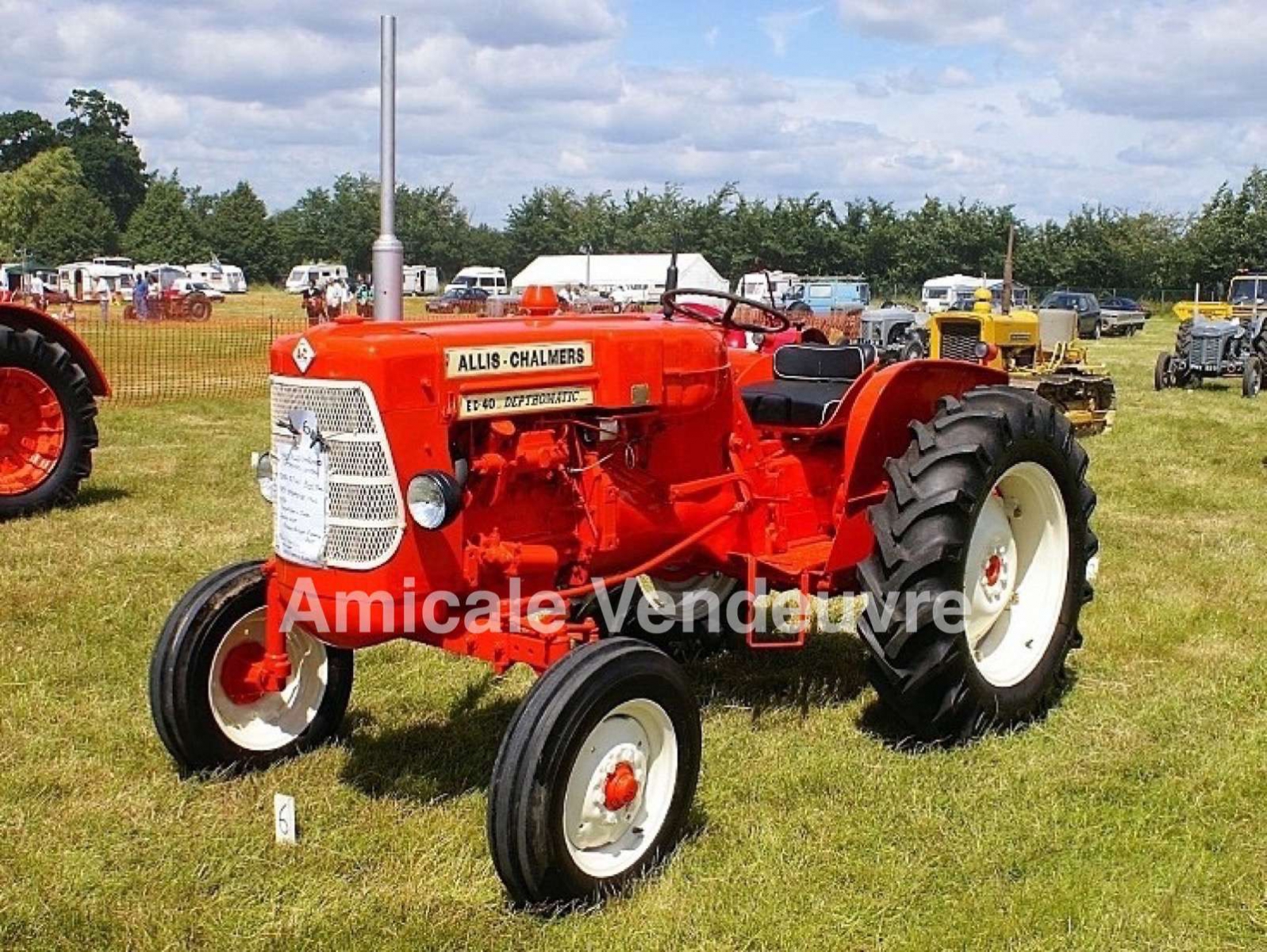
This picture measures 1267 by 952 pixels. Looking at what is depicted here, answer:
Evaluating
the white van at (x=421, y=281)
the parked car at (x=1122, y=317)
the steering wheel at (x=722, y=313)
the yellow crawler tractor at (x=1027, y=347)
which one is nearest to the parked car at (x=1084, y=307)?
the parked car at (x=1122, y=317)

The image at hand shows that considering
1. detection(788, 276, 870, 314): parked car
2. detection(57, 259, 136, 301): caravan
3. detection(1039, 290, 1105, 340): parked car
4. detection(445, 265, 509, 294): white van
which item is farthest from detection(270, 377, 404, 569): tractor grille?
detection(445, 265, 509, 294): white van

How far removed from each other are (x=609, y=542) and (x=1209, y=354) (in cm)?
1568

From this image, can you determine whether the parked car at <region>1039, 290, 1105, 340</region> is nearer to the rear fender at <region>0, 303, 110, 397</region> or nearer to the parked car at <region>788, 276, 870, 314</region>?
the parked car at <region>788, 276, 870, 314</region>

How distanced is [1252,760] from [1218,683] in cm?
82

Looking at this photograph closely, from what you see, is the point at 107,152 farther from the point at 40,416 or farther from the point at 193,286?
the point at 40,416

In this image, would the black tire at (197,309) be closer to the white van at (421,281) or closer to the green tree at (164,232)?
the white van at (421,281)

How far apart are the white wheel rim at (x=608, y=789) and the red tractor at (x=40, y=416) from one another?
585 cm

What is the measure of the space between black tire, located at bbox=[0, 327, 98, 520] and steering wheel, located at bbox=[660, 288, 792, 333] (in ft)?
15.9

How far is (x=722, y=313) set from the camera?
4934 millimetres

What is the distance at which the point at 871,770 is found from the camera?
13.6 ft

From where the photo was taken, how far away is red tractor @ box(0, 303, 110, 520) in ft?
26.1

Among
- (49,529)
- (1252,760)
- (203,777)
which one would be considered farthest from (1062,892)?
(49,529)

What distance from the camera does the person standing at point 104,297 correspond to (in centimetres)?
3242

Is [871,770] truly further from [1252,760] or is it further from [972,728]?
[1252,760]
